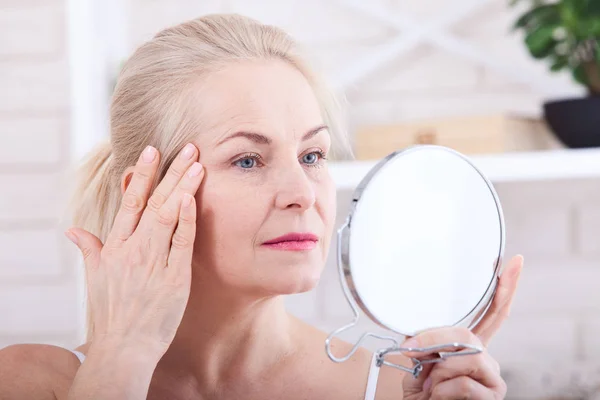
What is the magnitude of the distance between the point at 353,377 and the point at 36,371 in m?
0.37

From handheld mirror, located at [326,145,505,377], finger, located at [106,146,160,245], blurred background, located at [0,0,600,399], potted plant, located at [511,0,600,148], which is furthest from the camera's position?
blurred background, located at [0,0,600,399]

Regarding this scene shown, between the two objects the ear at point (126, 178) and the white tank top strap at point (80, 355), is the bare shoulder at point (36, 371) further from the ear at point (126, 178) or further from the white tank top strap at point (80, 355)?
the ear at point (126, 178)

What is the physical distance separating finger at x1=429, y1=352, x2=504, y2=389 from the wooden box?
0.50 meters

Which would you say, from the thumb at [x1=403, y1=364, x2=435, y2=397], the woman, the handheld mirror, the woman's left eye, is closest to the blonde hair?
the woman

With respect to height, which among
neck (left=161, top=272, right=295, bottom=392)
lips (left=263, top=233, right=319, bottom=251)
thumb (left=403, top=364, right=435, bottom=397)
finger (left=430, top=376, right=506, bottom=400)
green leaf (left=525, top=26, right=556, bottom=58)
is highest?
green leaf (left=525, top=26, right=556, bottom=58)

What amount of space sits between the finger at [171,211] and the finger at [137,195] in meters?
0.02

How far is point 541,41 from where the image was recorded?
3.75ft

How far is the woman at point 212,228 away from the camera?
0.75 meters

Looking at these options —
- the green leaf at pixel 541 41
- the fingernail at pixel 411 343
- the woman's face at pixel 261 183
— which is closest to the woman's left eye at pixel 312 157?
the woman's face at pixel 261 183

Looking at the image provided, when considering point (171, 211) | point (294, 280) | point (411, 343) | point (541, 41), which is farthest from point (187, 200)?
point (541, 41)

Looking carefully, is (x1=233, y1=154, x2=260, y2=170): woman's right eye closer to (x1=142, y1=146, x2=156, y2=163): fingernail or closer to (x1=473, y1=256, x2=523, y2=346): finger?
(x1=142, y1=146, x2=156, y2=163): fingernail

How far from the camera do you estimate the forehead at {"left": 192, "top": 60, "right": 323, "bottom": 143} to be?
0.77m

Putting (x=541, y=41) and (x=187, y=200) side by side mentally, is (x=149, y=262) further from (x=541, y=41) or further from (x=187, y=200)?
(x=541, y=41)

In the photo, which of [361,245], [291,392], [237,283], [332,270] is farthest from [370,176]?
[332,270]
